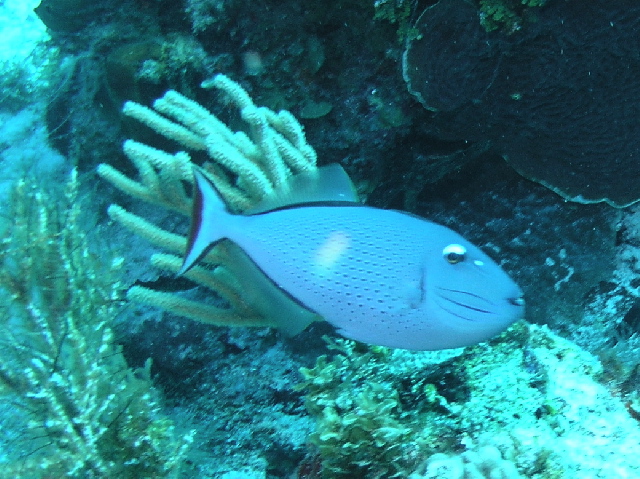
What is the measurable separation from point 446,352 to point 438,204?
76.9 inches

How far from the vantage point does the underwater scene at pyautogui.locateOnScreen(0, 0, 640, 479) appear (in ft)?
5.33

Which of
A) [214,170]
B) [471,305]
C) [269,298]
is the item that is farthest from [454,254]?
[214,170]

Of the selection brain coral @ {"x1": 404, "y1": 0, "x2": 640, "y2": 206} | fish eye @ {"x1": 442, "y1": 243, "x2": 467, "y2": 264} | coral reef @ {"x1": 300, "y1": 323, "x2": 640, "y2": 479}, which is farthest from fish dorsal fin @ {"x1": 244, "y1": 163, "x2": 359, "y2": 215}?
brain coral @ {"x1": 404, "y1": 0, "x2": 640, "y2": 206}

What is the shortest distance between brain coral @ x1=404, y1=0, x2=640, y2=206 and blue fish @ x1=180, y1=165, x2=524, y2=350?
84.1 inches

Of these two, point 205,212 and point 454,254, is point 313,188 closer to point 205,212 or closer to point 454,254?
point 205,212

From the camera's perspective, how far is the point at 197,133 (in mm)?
2764

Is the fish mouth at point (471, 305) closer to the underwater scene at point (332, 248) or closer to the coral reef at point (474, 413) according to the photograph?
the underwater scene at point (332, 248)

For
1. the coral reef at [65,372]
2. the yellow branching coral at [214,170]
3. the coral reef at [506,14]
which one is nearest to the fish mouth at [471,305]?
the yellow branching coral at [214,170]

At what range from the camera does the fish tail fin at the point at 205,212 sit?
1.62m

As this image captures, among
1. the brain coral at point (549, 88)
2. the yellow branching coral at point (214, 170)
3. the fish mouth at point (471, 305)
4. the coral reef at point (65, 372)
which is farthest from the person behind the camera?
the brain coral at point (549, 88)

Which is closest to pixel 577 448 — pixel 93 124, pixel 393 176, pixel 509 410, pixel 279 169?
pixel 509 410

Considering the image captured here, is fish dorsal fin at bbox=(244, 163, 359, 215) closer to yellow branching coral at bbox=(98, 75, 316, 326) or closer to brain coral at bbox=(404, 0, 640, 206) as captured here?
yellow branching coral at bbox=(98, 75, 316, 326)

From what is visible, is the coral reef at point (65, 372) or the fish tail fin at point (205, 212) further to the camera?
the coral reef at point (65, 372)

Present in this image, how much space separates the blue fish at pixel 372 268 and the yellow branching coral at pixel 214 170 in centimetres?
92
